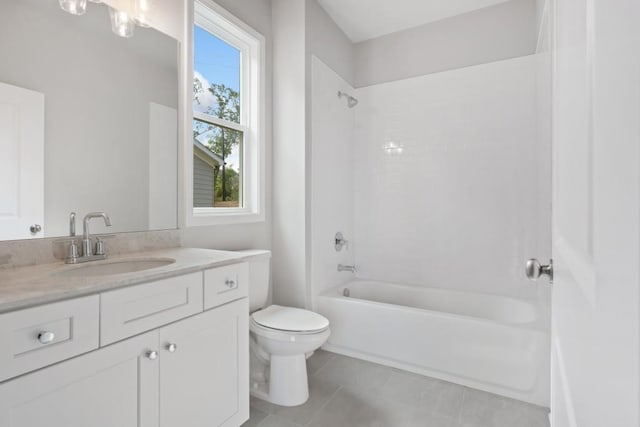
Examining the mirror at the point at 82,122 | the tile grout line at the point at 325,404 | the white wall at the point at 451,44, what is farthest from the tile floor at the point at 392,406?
the white wall at the point at 451,44

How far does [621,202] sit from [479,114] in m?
2.75

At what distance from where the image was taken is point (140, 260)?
4.87ft

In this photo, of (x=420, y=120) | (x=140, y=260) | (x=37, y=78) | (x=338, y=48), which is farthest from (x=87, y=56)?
(x=420, y=120)

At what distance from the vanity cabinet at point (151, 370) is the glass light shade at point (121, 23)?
1247 millimetres

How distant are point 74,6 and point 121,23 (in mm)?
192

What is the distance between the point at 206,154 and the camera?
81.3 inches

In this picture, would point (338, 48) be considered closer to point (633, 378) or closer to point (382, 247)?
point (382, 247)

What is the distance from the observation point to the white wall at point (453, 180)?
253 cm

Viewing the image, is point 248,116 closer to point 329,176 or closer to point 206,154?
point 206,154

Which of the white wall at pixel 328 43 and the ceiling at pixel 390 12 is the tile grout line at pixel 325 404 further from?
the ceiling at pixel 390 12

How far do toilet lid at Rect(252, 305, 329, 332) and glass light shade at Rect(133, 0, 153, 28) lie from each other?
5.59ft

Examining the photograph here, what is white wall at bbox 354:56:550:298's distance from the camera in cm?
253

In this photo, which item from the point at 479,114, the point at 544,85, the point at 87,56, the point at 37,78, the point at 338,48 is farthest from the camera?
the point at 338,48

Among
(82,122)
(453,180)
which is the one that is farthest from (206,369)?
(453,180)
